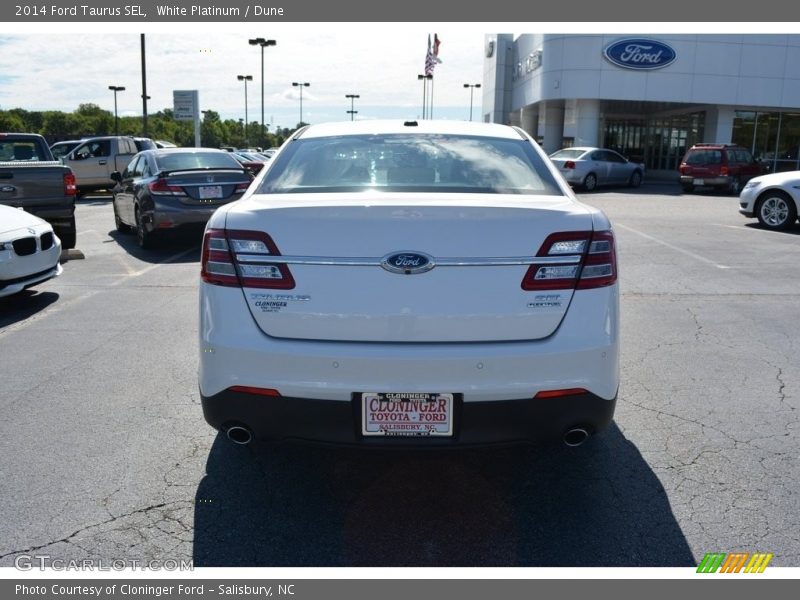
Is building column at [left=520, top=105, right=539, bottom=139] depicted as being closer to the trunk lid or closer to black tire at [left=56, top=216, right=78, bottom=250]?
black tire at [left=56, top=216, right=78, bottom=250]

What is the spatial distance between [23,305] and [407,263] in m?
5.99

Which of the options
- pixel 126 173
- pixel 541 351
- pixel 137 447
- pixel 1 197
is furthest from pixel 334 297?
pixel 126 173

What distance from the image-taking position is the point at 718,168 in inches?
1006

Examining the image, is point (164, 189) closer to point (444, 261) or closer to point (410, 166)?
point (410, 166)

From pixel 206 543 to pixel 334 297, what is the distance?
114 cm

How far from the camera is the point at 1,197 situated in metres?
9.38

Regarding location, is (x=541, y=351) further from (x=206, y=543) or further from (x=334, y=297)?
(x=206, y=543)

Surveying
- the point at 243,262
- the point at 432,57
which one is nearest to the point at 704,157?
the point at 243,262

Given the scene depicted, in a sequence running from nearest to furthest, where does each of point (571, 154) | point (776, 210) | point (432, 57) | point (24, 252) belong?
1. point (24, 252)
2. point (776, 210)
3. point (571, 154)
4. point (432, 57)

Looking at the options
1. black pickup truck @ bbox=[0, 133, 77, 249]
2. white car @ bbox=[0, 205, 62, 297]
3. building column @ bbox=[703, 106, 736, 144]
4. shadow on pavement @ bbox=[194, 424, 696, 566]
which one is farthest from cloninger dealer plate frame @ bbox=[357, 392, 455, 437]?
building column @ bbox=[703, 106, 736, 144]

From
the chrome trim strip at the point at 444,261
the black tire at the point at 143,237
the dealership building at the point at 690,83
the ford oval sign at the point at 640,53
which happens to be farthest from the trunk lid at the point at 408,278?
the ford oval sign at the point at 640,53

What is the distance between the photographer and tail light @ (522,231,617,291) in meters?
3.01

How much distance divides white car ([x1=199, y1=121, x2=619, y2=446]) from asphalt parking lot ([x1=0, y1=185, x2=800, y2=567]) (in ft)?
1.45

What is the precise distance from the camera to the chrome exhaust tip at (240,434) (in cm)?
315
